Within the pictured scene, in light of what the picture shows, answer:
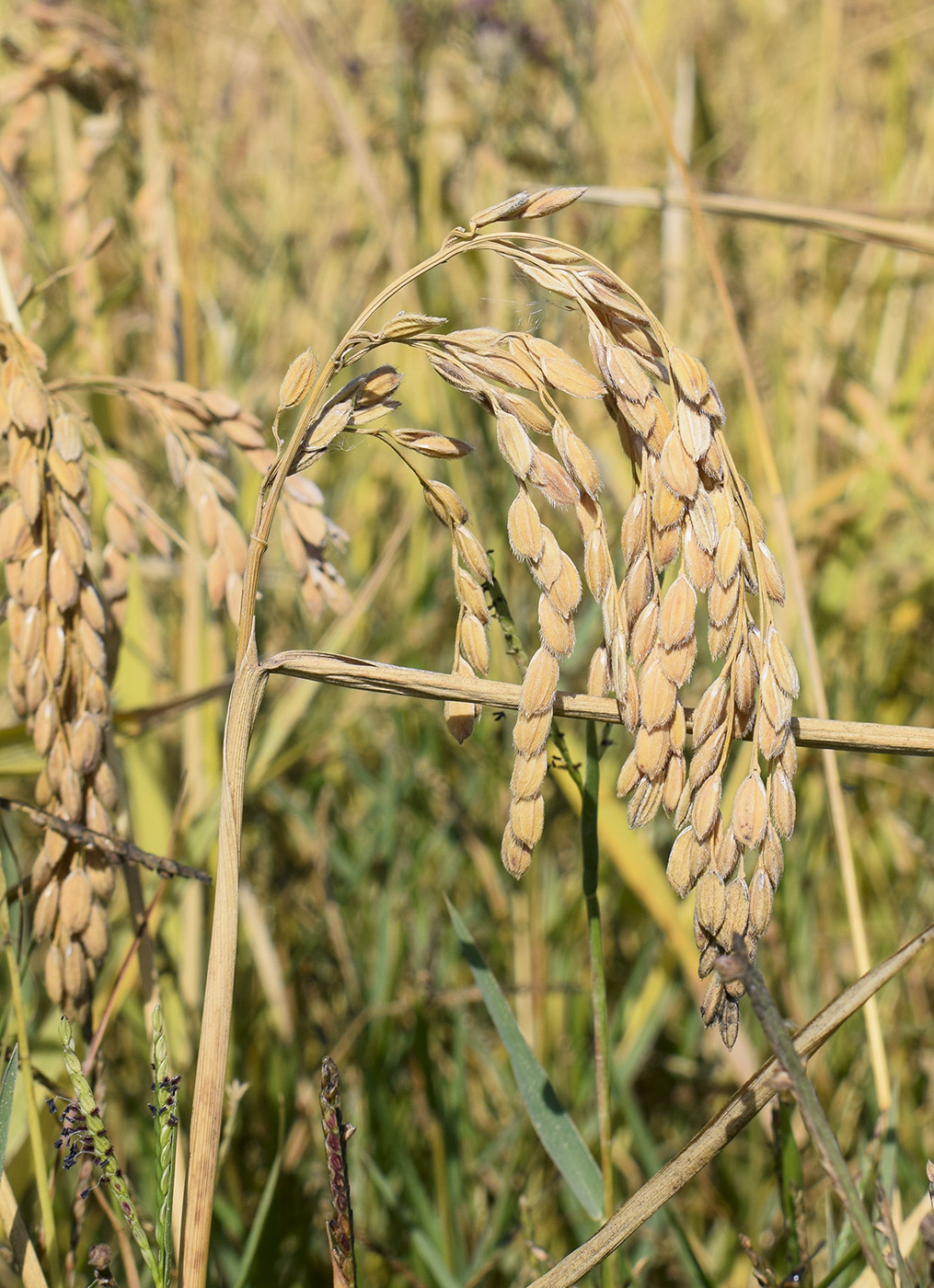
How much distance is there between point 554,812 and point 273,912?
37 centimetres

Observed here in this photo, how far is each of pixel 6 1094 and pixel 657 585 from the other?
1.36 ft

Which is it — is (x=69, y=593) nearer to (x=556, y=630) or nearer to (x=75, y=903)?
(x=75, y=903)

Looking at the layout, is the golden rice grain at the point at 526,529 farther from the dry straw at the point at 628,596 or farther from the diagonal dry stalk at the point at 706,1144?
the diagonal dry stalk at the point at 706,1144

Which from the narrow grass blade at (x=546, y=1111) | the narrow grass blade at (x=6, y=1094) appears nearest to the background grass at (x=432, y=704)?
the narrow grass blade at (x=546, y=1111)

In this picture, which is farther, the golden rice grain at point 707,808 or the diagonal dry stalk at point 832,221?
the diagonal dry stalk at point 832,221

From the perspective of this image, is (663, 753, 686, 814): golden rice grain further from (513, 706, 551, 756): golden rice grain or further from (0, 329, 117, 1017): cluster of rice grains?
(0, 329, 117, 1017): cluster of rice grains

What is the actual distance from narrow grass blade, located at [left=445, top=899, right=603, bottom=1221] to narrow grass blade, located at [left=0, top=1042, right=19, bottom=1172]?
0.80 feet

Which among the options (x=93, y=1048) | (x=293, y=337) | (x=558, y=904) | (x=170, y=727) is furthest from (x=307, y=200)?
(x=93, y=1048)

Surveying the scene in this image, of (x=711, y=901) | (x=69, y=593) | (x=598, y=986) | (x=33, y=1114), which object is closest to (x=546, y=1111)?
(x=598, y=986)

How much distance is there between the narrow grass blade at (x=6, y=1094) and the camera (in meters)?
0.49

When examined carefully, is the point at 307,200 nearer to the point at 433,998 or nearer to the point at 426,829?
the point at 426,829

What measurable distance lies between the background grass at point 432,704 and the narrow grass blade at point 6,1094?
18 cm

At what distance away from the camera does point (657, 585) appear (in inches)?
19.0

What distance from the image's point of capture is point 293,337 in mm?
1771
